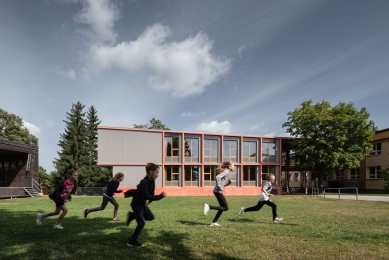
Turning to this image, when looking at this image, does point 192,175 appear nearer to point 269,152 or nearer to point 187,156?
point 187,156

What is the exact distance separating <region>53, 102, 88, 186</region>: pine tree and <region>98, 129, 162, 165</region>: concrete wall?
20479 mm

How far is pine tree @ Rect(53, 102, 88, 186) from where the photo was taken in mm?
49906

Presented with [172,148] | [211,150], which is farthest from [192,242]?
[211,150]

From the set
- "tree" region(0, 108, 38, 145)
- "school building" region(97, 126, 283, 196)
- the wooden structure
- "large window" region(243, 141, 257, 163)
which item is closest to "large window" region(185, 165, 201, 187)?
"school building" region(97, 126, 283, 196)

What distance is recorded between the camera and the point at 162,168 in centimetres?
3369

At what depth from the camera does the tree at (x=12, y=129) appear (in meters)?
49.4

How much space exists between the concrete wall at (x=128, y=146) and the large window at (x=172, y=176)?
5.51 ft

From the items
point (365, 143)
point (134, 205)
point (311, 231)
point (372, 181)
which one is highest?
point (365, 143)

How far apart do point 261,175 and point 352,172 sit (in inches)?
751

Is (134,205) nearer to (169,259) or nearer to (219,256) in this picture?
(169,259)

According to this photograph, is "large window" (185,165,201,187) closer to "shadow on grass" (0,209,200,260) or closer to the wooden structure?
the wooden structure

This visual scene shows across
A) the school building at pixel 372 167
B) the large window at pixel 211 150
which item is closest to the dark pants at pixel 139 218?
the large window at pixel 211 150

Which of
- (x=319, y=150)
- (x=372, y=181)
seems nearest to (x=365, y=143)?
(x=319, y=150)

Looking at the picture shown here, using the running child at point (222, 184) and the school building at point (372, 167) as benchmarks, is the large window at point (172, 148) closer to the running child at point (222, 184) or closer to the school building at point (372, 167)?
the school building at point (372, 167)
